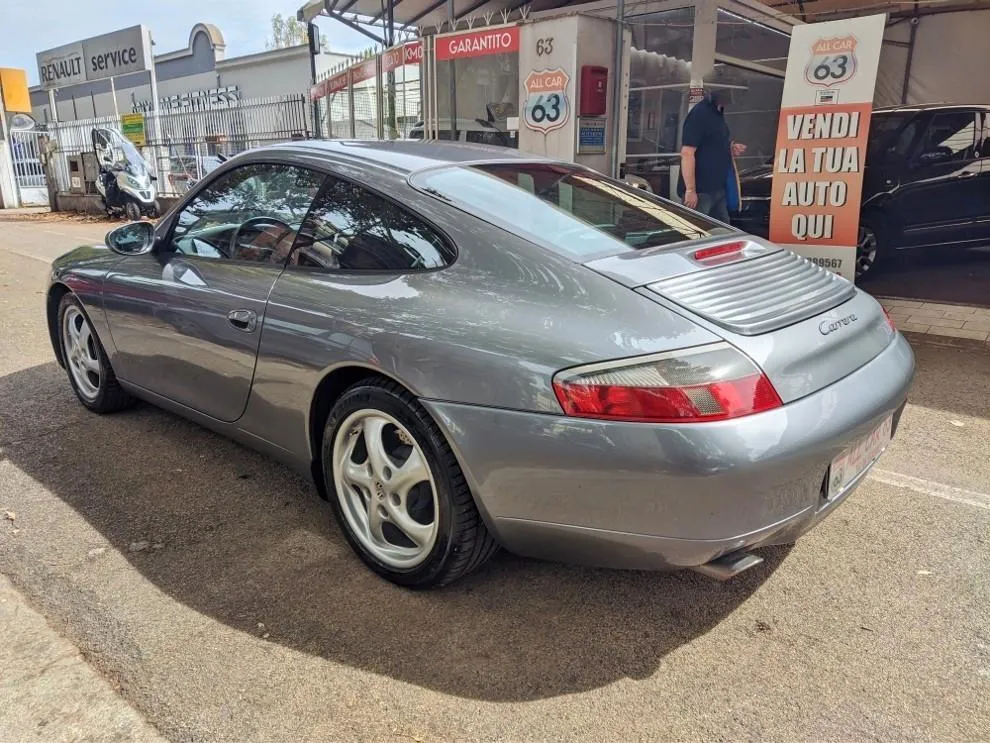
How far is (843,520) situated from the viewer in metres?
3.13

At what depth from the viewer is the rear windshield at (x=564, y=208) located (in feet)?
→ 8.44

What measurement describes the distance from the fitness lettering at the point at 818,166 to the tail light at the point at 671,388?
16.1 feet

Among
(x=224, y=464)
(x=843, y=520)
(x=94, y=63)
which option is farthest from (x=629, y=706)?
(x=94, y=63)

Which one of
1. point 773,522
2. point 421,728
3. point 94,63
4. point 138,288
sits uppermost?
point 94,63

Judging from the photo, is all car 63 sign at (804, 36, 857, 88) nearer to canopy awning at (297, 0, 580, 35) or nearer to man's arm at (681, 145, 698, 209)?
man's arm at (681, 145, 698, 209)

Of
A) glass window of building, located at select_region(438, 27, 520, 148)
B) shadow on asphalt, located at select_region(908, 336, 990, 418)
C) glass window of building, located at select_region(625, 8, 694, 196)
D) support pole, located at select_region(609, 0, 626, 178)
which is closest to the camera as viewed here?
shadow on asphalt, located at select_region(908, 336, 990, 418)

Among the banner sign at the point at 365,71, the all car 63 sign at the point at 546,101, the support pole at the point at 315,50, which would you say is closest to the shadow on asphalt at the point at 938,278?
the all car 63 sign at the point at 546,101

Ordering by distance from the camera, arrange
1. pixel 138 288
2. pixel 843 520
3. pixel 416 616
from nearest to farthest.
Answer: pixel 416 616 < pixel 843 520 < pixel 138 288

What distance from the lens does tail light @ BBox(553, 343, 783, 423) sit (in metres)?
2.02

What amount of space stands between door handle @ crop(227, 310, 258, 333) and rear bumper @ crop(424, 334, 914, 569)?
1000mm

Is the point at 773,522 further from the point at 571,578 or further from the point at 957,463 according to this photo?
the point at 957,463

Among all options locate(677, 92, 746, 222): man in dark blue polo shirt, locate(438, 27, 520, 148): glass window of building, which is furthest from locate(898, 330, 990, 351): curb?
locate(438, 27, 520, 148): glass window of building

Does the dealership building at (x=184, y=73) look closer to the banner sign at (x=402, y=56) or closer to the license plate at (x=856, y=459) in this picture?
the banner sign at (x=402, y=56)

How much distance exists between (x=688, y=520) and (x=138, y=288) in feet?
9.26
